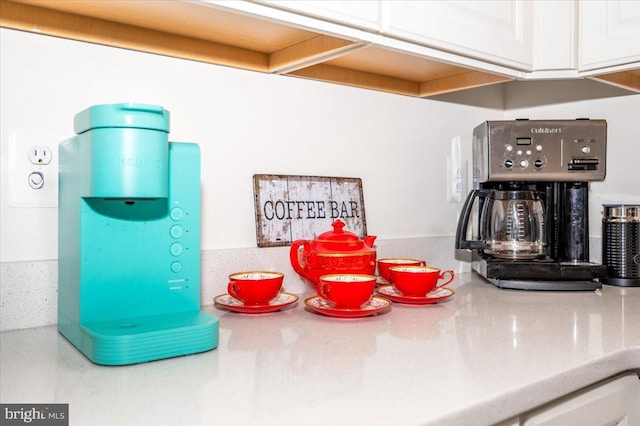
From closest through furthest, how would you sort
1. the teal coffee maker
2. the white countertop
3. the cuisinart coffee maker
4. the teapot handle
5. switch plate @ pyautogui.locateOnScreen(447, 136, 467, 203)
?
the white countertop, the teal coffee maker, the teapot handle, the cuisinart coffee maker, switch plate @ pyautogui.locateOnScreen(447, 136, 467, 203)

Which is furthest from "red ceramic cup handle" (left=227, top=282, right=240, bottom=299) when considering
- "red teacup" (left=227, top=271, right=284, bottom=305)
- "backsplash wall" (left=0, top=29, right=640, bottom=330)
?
"backsplash wall" (left=0, top=29, right=640, bottom=330)

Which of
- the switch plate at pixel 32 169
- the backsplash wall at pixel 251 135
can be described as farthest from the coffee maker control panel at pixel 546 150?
the switch plate at pixel 32 169

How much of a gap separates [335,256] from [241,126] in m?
0.36

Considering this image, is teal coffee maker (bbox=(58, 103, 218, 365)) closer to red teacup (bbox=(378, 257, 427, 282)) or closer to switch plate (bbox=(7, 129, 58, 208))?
switch plate (bbox=(7, 129, 58, 208))

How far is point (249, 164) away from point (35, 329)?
529mm

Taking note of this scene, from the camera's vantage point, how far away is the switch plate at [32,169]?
91 centimetres

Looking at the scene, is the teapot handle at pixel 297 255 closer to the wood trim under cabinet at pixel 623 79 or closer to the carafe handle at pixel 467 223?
the carafe handle at pixel 467 223

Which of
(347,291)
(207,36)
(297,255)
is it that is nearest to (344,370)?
(347,291)

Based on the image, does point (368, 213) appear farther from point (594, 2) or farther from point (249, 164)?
point (594, 2)

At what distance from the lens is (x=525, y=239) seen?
1365 millimetres

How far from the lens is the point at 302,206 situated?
1243 mm

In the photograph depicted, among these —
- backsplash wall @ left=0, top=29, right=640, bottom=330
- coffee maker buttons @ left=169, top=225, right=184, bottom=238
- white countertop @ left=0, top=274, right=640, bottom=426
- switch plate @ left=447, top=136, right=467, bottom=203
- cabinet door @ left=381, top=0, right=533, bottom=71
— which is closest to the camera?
white countertop @ left=0, top=274, right=640, bottom=426

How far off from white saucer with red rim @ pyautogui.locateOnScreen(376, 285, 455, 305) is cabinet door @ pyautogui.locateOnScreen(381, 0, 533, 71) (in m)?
0.52

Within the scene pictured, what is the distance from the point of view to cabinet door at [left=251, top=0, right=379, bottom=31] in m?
0.88
